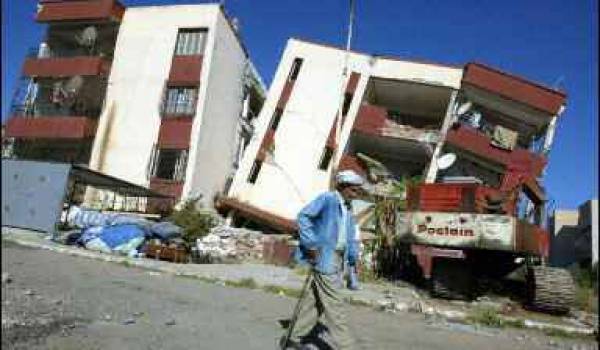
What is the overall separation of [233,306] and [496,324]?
18.0 ft

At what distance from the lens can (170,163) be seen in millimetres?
30422

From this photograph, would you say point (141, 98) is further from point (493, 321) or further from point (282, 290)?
point (493, 321)

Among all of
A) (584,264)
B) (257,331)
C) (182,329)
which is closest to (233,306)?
(257,331)

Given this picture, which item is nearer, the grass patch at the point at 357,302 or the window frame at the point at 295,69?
the grass patch at the point at 357,302

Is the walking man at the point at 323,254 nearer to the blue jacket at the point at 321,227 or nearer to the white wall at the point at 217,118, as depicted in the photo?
the blue jacket at the point at 321,227

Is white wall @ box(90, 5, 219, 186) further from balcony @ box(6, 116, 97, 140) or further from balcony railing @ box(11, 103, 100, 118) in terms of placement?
balcony railing @ box(11, 103, 100, 118)

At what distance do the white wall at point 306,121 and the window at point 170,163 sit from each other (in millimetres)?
2895

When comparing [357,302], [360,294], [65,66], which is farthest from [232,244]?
[65,66]

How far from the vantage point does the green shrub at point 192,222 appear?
24002 millimetres

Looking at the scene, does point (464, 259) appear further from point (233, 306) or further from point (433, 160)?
point (433, 160)

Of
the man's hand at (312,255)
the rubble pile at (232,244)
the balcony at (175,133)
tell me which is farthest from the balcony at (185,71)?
the man's hand at (312,255)

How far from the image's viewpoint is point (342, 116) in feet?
102

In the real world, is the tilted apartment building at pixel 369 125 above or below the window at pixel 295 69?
below

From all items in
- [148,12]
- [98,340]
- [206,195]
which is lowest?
[98,340]
